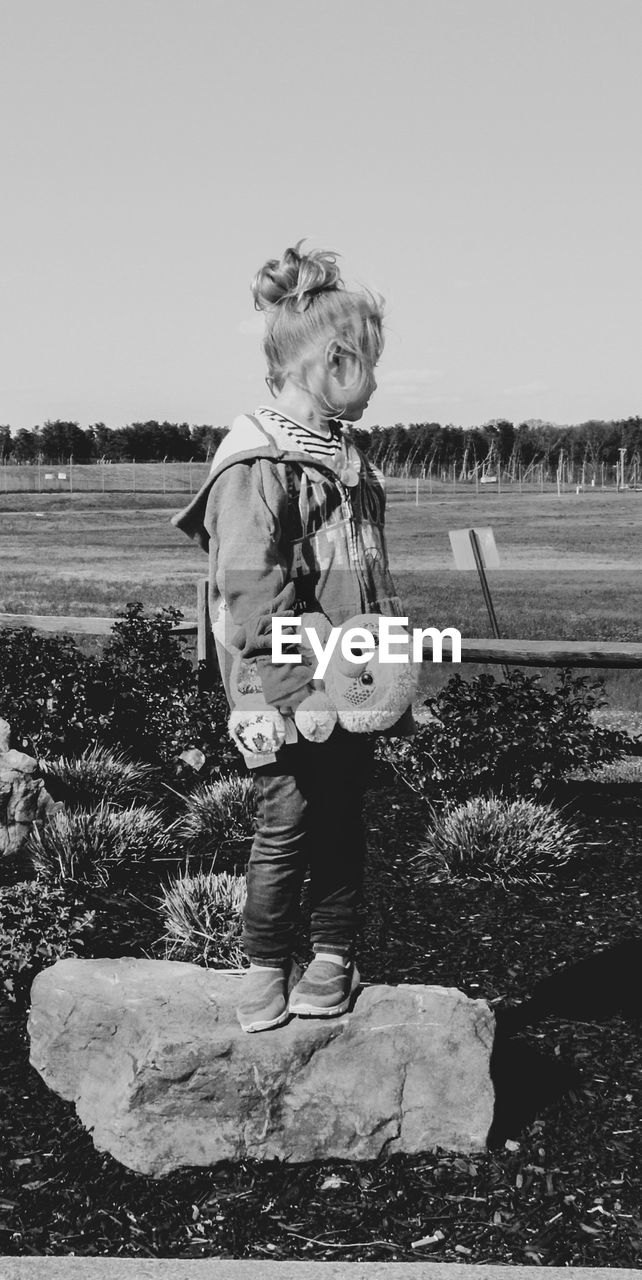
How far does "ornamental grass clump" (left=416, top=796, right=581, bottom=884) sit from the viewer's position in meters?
5.04

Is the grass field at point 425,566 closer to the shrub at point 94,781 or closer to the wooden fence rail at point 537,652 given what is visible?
the wooden fence rail at point 537,652

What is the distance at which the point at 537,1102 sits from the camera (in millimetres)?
3391

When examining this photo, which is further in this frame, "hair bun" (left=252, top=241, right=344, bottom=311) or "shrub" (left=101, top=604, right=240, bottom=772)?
"shrub" (left=101, top=604, right=240, bottom=772)

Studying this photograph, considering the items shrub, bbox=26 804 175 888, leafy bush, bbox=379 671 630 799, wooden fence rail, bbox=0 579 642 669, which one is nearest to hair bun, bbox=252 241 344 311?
shrub, bbox=26 804 175 888

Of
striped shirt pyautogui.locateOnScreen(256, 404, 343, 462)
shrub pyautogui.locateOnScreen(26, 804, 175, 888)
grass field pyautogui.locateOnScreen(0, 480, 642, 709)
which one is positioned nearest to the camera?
striped shirt pyautogui.locateOnScreen(256, 404, 343, 462)

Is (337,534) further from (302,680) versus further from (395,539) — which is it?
(395,539)

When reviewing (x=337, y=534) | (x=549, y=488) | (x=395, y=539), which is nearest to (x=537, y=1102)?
(x=337, y=534)

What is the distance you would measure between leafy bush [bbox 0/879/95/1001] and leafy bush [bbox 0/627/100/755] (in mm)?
2112

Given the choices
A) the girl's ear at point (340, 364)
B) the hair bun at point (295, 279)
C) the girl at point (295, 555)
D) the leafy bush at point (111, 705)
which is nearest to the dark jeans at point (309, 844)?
the girl at point (295, 555)

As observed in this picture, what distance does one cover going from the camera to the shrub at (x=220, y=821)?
5.44m

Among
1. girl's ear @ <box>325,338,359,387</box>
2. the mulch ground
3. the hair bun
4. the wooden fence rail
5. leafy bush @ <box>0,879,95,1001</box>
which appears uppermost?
the hair bun

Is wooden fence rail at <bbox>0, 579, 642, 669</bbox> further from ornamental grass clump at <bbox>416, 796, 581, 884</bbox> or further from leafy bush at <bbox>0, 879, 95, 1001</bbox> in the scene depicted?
leafy bush at <bbox>0, 879, 95, 1001</bbox>

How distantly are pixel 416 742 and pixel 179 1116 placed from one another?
3150 millimetres

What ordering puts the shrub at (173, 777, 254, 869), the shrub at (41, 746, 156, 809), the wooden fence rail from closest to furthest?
the shrub at (173, 777, 254, 869) < the shrub at (41, 746, 156, 809) < the wooden fence rail
